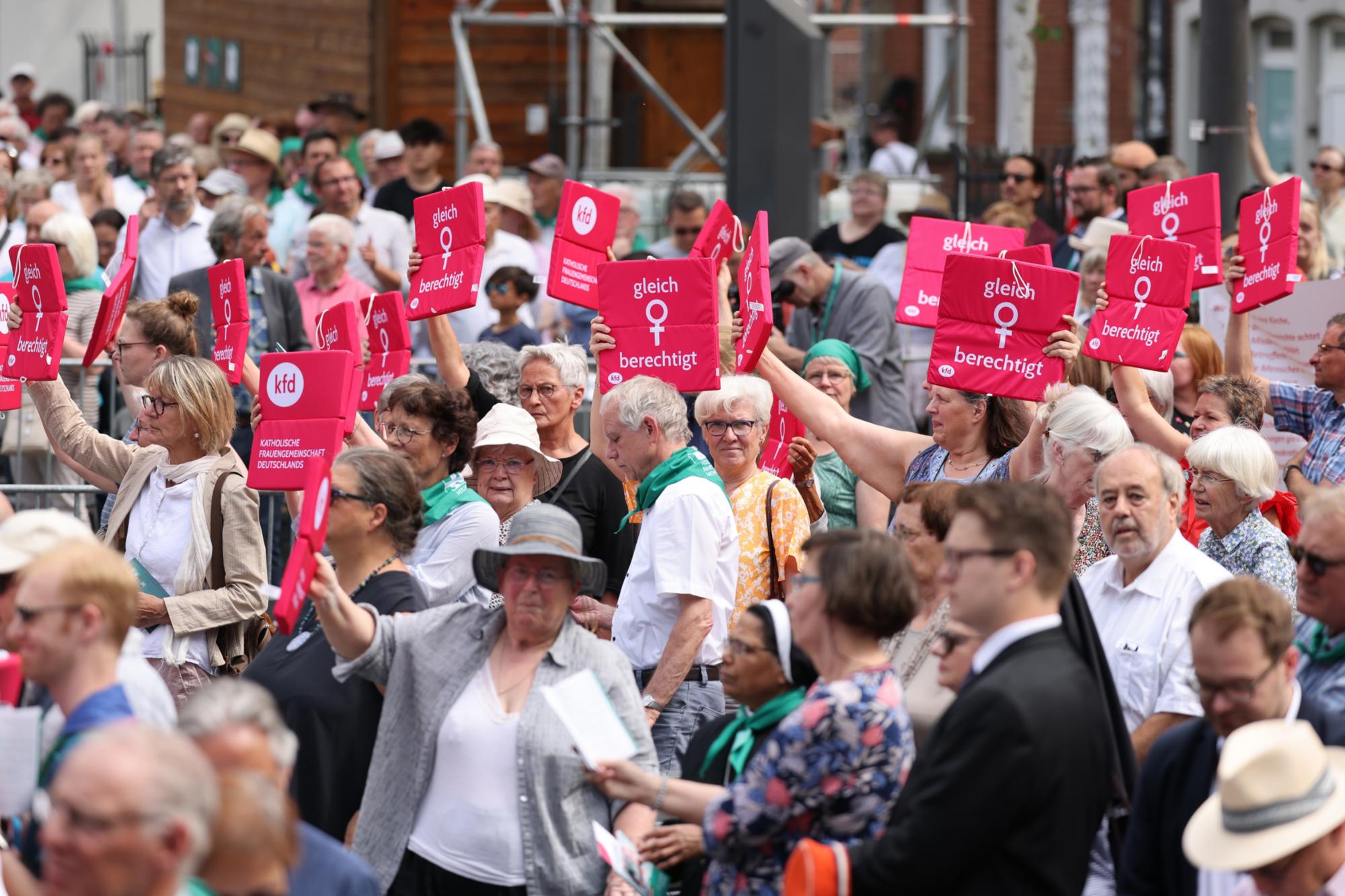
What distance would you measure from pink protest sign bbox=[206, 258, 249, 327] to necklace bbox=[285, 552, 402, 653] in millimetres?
2289

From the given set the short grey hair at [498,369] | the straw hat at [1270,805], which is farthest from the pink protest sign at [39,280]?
the straw hat at [1270,805]

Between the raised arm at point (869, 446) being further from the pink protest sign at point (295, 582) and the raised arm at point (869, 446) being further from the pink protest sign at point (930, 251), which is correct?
the pink protest sign at point (295, 582)

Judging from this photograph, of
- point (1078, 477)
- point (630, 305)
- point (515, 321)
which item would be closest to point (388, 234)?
point (515, 321)

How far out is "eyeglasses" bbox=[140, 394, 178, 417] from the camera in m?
5.97

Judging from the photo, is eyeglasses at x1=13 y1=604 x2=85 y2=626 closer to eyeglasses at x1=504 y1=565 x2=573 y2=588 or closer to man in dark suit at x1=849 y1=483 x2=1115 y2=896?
eyeglasses at x1=504 y1=565 x2=573 y2=588

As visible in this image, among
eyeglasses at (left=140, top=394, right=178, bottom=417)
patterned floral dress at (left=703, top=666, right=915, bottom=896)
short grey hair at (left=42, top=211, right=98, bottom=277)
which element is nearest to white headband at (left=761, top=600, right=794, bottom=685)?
patterned floral dress at (left=703, top=666, right=915, bottom=896)

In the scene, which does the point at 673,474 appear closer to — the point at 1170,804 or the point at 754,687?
the point at 754,687

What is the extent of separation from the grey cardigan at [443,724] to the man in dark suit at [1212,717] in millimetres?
1181

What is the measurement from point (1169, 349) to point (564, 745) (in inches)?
123

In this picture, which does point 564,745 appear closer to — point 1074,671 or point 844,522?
point 1074,671

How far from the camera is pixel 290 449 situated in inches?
222

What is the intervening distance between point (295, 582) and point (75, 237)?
5.50 metres

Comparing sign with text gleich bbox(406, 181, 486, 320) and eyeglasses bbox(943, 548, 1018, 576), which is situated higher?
sign with text gleich bbox(406, 181, 486, 320)

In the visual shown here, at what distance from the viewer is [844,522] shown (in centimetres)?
712
